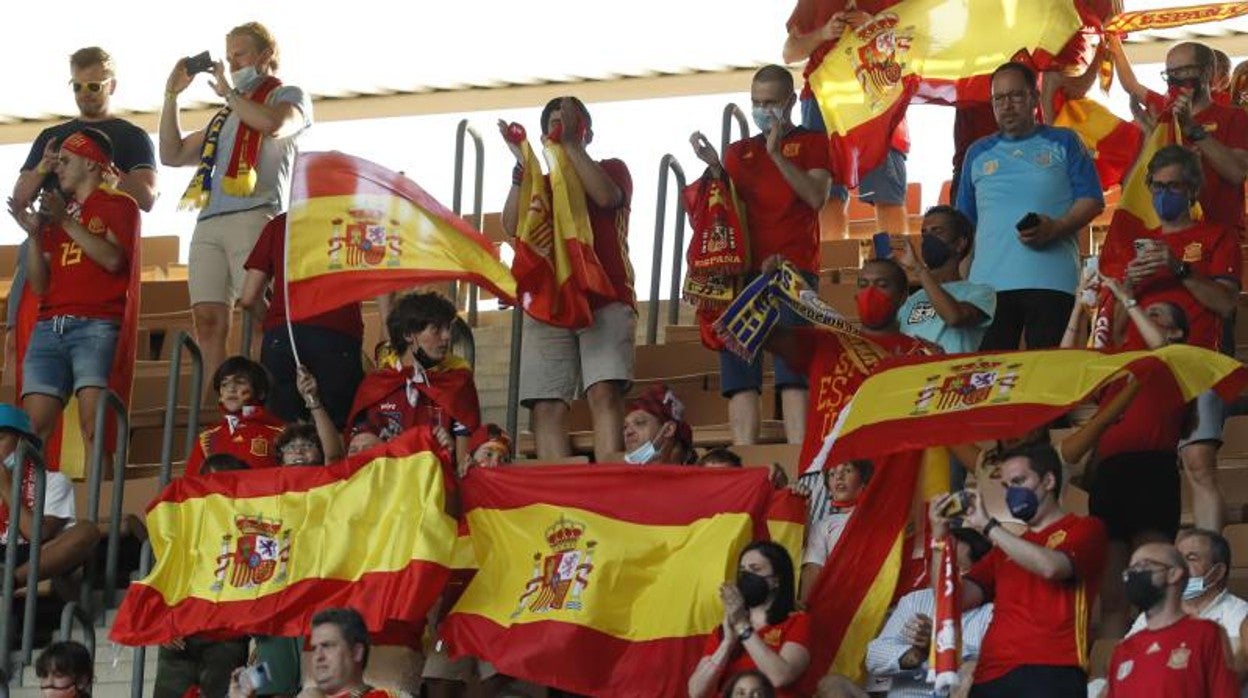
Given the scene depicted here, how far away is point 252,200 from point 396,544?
10.2 feet

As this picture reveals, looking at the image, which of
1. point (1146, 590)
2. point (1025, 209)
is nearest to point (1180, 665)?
point (1146, 590)

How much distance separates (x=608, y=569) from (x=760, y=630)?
0.98 m

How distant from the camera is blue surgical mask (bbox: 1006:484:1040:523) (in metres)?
10.5

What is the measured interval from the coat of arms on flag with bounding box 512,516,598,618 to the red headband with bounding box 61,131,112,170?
3445mm

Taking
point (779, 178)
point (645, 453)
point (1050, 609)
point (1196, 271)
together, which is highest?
point (779, 178)

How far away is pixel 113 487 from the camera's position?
13336mm

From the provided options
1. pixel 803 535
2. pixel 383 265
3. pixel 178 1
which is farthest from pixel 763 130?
pixel 178 1

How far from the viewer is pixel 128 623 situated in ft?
39.7

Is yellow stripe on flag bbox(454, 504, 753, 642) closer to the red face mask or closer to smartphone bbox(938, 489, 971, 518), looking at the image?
smartphone bbox(938, 489, 971, 518)

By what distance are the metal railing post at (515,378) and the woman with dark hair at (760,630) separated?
2.98m

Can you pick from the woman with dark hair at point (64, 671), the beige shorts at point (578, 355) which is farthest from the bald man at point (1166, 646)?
the beige shorts at point (578, 355)

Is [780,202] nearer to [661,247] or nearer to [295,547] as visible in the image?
[661,247]

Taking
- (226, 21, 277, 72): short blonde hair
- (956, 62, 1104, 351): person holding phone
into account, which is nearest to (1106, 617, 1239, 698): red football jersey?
(956, 62, 1104, 351): person holding phone

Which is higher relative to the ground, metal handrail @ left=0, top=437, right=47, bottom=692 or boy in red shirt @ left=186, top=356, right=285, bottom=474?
boy in red shirt @ left=186, top=356, right=285, bottom=474
